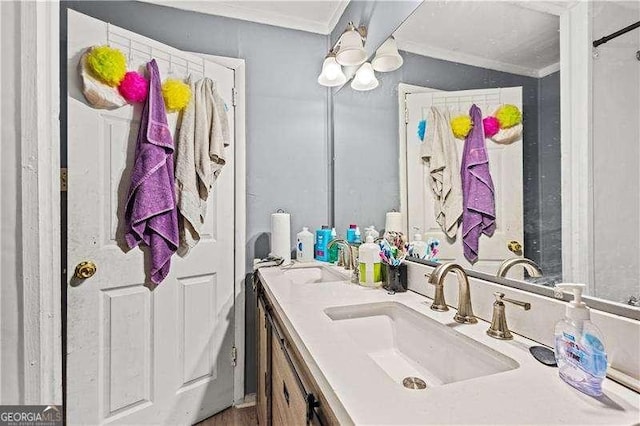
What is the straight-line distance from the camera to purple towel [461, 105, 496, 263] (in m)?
0.98

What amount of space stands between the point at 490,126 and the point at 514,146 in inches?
A: 4.2

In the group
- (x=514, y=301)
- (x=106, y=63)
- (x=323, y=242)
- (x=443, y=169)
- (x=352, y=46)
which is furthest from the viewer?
(x=323, y=242)

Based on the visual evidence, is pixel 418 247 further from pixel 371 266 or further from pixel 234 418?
pixel 234 418

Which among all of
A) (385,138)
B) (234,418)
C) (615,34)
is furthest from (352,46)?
(234,418)

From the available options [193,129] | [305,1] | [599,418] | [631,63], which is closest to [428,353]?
[599,418]

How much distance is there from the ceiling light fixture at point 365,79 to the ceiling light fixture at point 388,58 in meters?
0.04

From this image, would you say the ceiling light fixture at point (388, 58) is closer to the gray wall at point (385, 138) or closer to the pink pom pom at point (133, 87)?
the gray wall at point (385, 138)

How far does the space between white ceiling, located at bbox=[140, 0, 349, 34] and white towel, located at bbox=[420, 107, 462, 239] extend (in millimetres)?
1171

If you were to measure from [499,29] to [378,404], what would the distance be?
1.07 meters

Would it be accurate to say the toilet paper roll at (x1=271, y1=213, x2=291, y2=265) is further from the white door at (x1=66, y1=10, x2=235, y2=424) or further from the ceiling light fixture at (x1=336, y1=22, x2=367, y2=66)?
the ceiling light fixture at (x1=336, y1=22, x2=367, y2=66)

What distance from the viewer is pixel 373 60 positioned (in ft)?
5.39

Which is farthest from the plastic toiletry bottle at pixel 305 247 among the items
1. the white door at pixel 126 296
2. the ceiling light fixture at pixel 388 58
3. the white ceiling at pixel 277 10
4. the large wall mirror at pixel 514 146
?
the white ceiling at pixel 277 10

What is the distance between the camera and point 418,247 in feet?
4.25

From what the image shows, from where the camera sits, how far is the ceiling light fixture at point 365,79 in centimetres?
164
